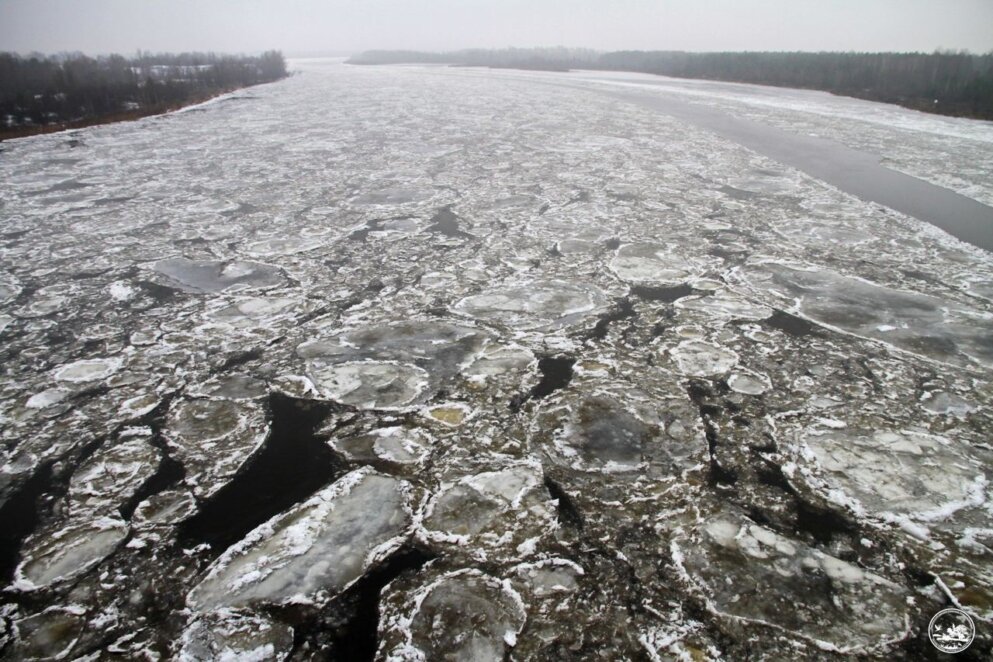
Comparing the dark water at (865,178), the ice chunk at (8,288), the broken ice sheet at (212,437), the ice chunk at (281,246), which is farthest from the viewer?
the dark water at (865,178)

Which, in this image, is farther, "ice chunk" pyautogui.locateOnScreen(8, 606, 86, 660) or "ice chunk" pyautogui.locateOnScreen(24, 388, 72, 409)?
"ice chunk" pyautogui.locateOnScreen(24, 388, 72, 409)

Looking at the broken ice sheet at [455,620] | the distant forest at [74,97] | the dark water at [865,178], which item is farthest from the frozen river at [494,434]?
the distant forest at [74,97]

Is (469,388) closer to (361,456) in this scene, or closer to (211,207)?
(361,456)

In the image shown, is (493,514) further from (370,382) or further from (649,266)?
(649,266)

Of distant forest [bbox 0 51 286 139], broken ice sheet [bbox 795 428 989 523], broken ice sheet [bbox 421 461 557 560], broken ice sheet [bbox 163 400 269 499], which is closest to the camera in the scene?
broken ice sheet [bbox 421 461 557 560]

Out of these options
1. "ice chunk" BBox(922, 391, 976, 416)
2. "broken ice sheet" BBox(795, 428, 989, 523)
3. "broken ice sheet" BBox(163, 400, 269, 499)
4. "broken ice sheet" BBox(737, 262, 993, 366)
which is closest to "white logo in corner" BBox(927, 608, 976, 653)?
"broken ice sheet" BBox(795, 428, 989, 523)

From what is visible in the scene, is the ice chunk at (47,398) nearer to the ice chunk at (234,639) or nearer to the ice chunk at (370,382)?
the ice chunk at (370,382)

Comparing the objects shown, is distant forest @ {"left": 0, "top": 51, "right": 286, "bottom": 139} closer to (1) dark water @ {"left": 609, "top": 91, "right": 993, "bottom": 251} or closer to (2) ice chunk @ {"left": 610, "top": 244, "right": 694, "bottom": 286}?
(2) ice chunk @ {"left": 610, "top": 244, "right": 694, "bottom": 286}
